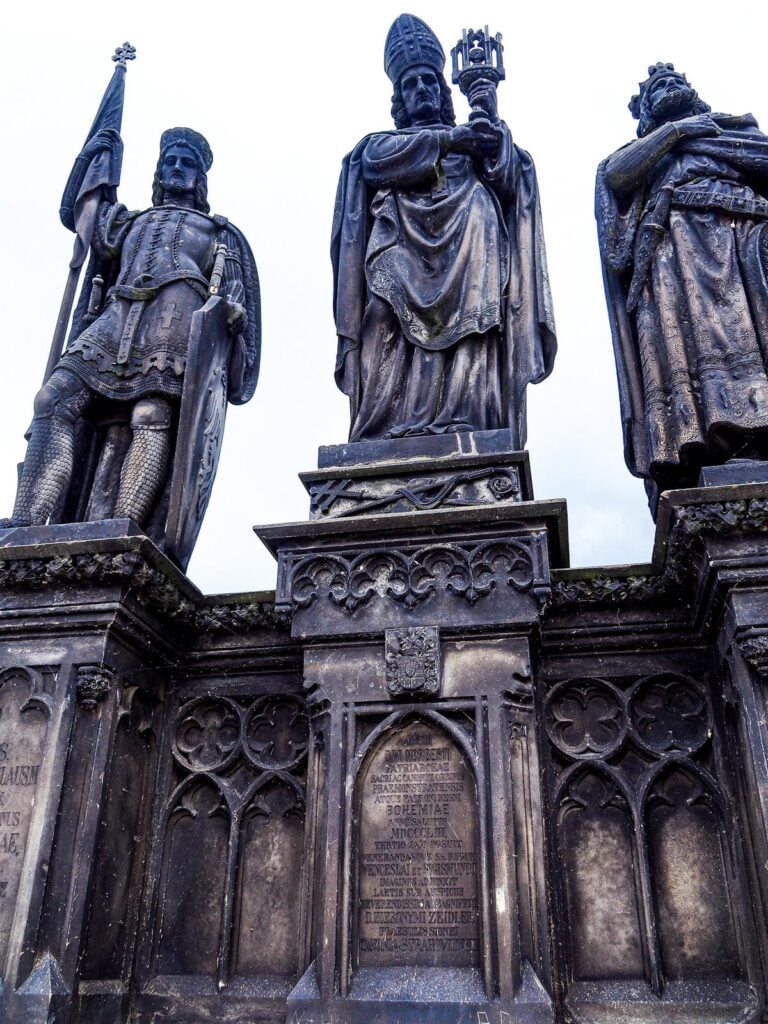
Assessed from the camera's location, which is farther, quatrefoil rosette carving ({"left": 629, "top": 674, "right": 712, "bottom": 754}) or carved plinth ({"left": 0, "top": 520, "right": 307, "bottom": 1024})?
quatrefoil rosette carving ({"left": 629, "top": 674, "right": 712, "bottom": 754})

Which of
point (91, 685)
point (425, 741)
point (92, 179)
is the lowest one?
point (425, 741)

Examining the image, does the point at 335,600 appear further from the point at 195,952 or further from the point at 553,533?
the point at 195,952

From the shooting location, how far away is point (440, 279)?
6562 millimetres

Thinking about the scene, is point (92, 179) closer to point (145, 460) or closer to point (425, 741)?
point (145, 460)

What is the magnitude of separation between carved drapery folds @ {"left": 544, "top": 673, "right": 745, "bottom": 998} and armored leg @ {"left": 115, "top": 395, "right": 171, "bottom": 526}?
112 inches

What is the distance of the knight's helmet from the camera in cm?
772

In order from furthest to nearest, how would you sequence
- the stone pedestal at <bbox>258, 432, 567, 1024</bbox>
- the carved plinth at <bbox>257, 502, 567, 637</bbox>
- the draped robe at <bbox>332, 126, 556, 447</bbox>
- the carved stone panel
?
the draped robe at <bbox>332, 126, 556, 447</bbox> → the carved plinth at <bbox>257, 502, 567, 637</bbox> → the carved stone panel → the stone pedestal at <bbox>258, 432, 567, 1024</bbox>

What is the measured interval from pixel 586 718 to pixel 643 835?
66 cm

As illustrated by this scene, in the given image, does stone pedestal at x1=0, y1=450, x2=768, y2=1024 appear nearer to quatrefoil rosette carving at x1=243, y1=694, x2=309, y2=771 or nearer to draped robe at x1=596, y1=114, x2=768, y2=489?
quatrefoil rosette carving at x1=243, y1=694, x2=309, y2=771

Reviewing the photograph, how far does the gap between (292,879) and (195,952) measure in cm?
63

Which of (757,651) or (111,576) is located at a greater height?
(111,576)

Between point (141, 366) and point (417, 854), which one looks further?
point (141, 366)

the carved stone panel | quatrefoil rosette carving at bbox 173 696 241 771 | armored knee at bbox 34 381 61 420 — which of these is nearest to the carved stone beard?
the carved stone panel

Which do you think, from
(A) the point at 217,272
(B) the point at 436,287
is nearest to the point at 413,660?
(B) the point at 436,287
